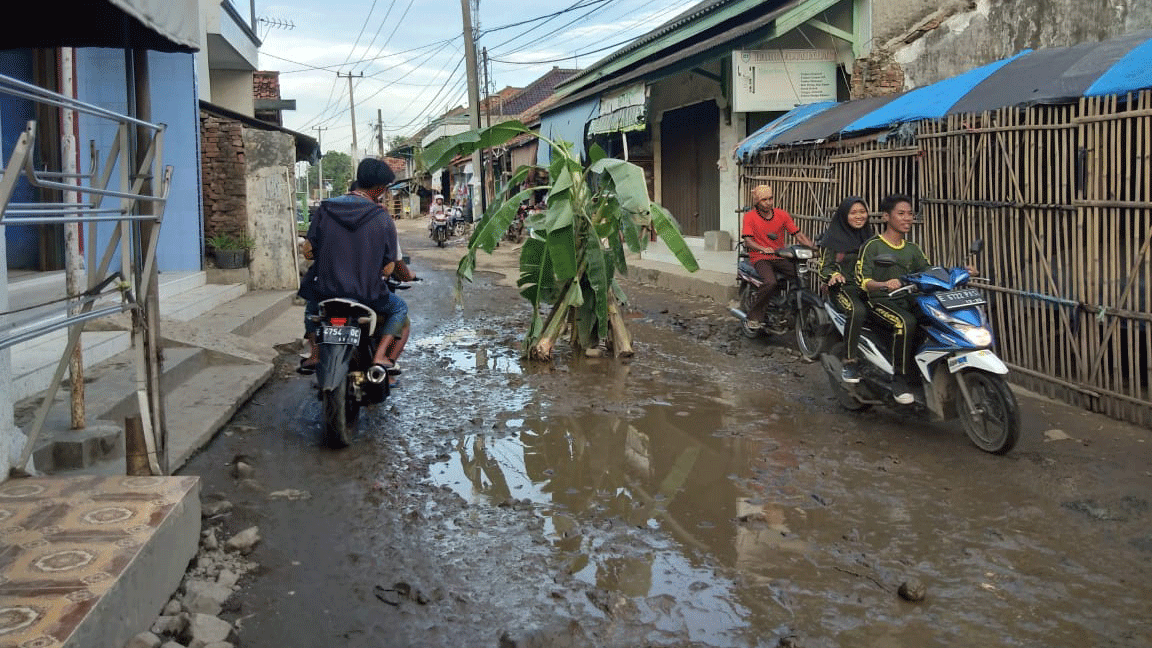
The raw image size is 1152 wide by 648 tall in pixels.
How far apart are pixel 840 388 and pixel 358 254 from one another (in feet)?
12.0

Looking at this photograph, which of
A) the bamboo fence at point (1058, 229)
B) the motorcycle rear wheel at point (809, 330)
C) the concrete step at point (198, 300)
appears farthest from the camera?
the concrete step at point (198, 300)

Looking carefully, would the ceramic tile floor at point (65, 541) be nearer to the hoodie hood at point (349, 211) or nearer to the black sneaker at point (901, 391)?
the hoodie hood at point (349, 211)

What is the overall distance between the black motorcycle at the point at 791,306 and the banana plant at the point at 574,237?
1419 millimetres

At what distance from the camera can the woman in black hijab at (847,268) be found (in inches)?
261

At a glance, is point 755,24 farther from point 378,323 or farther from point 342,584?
point 342,584

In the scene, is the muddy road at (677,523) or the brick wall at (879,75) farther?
the brick wall at (879,75)

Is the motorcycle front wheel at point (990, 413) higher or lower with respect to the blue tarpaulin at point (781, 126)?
lower

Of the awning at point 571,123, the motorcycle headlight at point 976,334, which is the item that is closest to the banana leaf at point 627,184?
the motorcycle headlight at point 976,334

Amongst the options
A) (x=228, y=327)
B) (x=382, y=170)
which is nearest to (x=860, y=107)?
(x=382, y=170)

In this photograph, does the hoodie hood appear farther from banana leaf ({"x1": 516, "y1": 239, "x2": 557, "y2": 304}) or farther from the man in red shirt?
the man in red shirt

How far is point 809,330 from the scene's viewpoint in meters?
8.98

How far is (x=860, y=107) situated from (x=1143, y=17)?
402 centimetres

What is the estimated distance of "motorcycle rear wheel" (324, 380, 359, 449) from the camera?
5.73 meters

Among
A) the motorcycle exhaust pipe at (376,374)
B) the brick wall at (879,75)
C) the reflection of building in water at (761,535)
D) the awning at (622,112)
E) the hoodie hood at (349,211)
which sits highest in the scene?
the awning at (622,112)
